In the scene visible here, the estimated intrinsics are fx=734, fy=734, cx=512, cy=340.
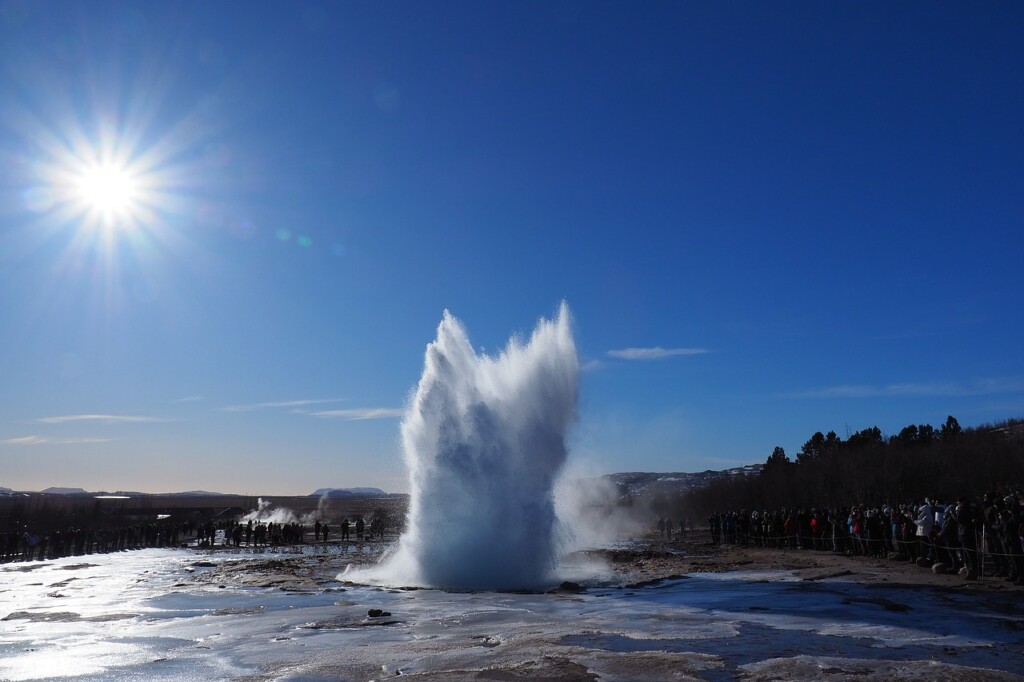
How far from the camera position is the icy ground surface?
9.93 metres

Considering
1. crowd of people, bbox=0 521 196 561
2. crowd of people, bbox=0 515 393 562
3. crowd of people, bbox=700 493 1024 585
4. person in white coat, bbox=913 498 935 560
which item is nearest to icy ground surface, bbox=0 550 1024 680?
crowd of people, bbox=700 493 1024 585

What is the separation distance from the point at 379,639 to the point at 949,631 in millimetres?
9304

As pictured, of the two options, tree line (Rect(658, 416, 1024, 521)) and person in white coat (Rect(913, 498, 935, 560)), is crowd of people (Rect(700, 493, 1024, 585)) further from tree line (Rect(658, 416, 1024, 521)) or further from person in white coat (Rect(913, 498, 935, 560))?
tree line (Rect(658, 416, 1024, 521))

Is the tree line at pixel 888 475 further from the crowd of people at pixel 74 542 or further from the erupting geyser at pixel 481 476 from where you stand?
the crowd of people at pixel 74 542

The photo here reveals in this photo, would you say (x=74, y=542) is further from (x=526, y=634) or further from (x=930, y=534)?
(x=930, y=534)

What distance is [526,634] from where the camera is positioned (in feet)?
41.5

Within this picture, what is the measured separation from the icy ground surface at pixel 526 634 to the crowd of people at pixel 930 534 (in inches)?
85.4

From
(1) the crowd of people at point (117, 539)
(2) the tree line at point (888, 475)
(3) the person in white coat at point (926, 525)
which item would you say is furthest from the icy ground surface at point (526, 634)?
(2) the tree line at point (888, 475)

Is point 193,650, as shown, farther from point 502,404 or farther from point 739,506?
point 739,506

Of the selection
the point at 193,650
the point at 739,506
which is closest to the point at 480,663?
the point at 193,650

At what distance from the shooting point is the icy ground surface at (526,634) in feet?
32.6

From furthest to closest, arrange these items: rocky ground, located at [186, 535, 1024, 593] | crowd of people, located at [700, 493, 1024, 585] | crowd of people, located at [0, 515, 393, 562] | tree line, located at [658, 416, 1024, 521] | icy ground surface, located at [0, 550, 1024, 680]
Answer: tree line, located at [658, 416, 1024, 521] → crowd of people, located at [0, 515, 393, 562] → rocky ground, located at [186, 535, 1024, 593] → crowd of people, located at [700, 493, 1024, 585] → icy ground surface, located at [0, 550, 1024, 680]

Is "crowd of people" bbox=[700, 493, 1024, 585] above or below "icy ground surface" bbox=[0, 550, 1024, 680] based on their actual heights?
above

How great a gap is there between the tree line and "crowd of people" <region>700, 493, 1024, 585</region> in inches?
945
